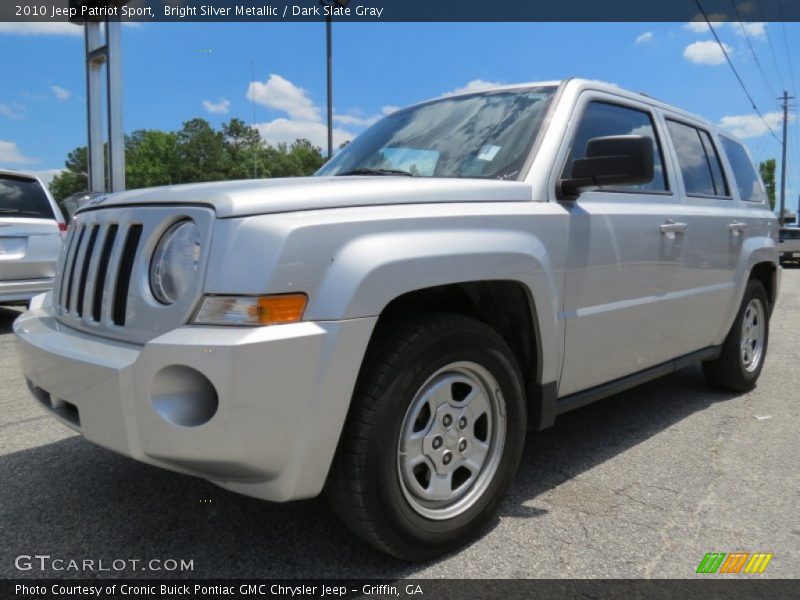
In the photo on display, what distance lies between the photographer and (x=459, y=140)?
297 cm

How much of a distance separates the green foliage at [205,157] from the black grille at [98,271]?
224ft

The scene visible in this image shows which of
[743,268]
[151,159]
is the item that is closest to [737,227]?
[743,268]

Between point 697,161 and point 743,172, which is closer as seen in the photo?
point 697,161

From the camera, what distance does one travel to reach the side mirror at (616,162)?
2531mm

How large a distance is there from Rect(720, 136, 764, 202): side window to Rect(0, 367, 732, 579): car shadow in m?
2.23

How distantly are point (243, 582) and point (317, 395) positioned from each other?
76 centimetres

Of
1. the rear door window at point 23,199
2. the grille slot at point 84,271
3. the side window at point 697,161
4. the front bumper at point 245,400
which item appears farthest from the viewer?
the rear door window at point 23,199

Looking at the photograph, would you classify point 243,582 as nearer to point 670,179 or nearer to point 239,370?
point 239,370

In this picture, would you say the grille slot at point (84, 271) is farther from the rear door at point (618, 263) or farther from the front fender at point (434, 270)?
the rear door at point (618, 263)

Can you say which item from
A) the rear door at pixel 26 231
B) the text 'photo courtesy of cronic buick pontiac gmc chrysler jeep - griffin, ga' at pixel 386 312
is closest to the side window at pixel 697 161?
the text 'photo courtesy of cronic buick pontiac gmc chrysler jeep - griffin, ga' at pixel 386 312

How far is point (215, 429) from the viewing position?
176cm

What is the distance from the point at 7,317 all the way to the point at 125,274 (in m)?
7.49

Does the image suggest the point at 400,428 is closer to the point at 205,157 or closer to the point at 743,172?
the point at 743,172

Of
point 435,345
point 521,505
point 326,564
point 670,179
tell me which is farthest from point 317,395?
point 670,179
